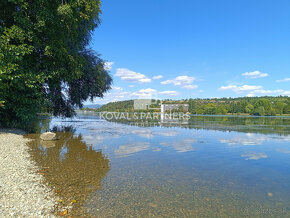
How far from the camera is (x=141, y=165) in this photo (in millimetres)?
10344

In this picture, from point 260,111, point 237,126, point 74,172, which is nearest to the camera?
point 74,172

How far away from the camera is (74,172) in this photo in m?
8.70

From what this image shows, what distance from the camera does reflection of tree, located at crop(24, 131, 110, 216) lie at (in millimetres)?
6331

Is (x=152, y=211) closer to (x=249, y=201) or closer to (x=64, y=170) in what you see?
(x=249, y=201)

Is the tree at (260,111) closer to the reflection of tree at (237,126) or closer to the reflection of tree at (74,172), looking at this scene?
the reflection of tree at (237,126)

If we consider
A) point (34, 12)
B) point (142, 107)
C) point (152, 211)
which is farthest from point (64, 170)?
point (142, 107)

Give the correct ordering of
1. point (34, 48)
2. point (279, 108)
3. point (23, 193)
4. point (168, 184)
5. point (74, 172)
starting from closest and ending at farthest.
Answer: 1. point (23, 193)
2. point (168, 184)
3. point (74, 172)
4. point (34, 48)
5. point (279, 108)

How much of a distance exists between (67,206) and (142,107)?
500 ft

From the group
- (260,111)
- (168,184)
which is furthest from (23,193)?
(260,111)

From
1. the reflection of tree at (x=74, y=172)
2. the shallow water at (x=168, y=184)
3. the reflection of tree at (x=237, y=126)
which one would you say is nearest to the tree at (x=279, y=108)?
the reflection of tree at (x=237, y=126)

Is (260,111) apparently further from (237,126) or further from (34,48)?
(34,48)

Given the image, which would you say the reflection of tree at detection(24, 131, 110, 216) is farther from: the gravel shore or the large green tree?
the large green tree

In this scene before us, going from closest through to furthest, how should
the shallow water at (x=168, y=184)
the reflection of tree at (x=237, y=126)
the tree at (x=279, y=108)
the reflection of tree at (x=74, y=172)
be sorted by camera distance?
the shallow water at (x=168, y=184)
the reflection of tree at (x=74, y=172)
the reflection of tree at (x=237, y=126)
the tree at (x=279, y=108)

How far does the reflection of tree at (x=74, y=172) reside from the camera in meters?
6.33
